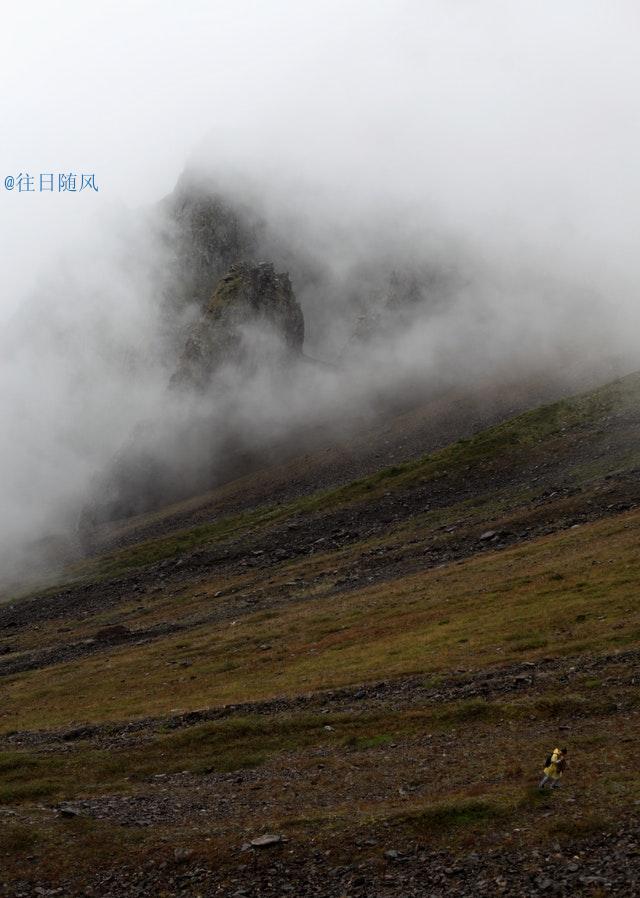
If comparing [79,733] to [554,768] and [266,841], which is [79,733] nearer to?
[266,841]

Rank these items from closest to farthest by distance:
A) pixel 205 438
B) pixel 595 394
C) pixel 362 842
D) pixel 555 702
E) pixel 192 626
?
1. pixel 362 842
2. pixel 555 702
3. pixel 192 626
4. pixel 595 394
5. pixel 205 438

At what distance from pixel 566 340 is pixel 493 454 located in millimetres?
79813

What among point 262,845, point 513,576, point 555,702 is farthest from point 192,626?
point 262,845

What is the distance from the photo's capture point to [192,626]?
90062 millimetres

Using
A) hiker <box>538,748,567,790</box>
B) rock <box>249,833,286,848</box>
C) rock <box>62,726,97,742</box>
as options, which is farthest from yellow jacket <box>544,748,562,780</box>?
rock <box>62,726,97,742</box>

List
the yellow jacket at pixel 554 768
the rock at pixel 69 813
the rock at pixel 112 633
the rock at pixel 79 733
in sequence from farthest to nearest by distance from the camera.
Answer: the rock at pixel 112 633
the rock at pixel 79 733
the rock at pixel 69 813
the yellow jacket at pixel 554 768

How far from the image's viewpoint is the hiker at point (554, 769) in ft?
100

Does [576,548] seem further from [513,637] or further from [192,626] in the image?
[192,626]

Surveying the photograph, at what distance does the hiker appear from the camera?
30.6 m

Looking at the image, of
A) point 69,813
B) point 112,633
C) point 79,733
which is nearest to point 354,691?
point 79,733

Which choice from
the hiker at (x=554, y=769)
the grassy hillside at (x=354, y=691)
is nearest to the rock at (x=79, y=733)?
the grassy hillside at (x=354, y=691)

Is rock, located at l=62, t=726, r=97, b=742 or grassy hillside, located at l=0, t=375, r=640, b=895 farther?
rock, located at l=62, t=726, r=97, b=742

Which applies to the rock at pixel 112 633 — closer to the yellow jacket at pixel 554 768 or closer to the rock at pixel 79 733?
the rock at pixel 79 733

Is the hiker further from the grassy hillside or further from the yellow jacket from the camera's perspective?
the grassy hillside
